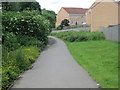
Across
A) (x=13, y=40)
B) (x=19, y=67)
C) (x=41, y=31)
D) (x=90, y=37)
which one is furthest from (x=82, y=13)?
(x=19, y=67)

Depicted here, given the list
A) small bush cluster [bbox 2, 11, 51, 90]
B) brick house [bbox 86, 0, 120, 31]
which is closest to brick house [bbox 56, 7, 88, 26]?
brick house [bbox 86, 0, 120, 31]

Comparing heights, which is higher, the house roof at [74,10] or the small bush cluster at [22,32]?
the house roof at [74,10]

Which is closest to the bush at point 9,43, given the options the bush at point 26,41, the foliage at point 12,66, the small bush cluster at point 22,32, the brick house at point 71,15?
the small bush cluster at point 22,32

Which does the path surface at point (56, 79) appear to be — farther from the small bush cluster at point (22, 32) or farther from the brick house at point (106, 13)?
the brick house at point (106, 13)

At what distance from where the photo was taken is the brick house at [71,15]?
87.9 m

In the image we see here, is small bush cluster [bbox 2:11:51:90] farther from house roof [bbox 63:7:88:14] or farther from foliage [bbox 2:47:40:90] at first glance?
house roof [bbox 63:7:88:14]

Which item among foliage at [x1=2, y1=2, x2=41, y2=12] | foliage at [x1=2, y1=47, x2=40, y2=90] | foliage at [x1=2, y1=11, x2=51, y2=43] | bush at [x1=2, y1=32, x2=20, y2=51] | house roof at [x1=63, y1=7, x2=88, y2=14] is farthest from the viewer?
house roof at [x1=63, y1=7, x2=88, y2=14]

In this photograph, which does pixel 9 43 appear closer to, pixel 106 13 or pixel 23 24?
pixel 23 24

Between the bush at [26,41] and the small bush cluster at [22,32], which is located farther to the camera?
the bush at [26,41]

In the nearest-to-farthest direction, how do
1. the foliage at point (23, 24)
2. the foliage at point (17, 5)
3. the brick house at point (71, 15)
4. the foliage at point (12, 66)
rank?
1. the foliage at point (12, 66)
2. the foliage at point (23, 24)
3. the foliage at point (17, 5)
4. the brick house at point (71, 15)

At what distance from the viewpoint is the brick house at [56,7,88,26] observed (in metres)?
87.9

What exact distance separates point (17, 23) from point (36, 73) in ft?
45.1

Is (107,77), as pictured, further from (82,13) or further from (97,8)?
(82,13)

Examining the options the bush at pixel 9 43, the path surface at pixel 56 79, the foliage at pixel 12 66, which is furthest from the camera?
the bush at pixel 9 43
